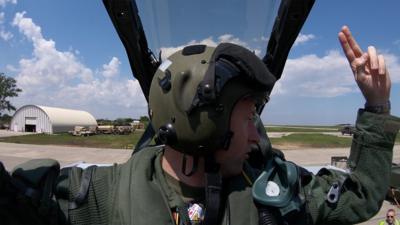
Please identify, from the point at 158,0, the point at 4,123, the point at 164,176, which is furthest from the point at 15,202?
the point at 4,123

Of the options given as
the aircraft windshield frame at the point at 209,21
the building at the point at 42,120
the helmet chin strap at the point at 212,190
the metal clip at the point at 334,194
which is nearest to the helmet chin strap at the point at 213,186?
the helmet chin strap at the point at 212,190

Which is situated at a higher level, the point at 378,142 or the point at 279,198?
the point at 378,142

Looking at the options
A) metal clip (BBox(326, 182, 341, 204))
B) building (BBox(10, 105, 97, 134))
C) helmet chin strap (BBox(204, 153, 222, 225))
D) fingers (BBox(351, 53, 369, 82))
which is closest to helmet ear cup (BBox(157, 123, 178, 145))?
helmet chin strap (BBox(204, 153, 222, 225))

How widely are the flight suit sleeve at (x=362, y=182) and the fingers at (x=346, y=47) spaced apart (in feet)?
0.81

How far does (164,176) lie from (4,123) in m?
72.8

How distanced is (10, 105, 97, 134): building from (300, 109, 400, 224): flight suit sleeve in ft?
169

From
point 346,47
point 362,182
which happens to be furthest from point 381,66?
point 362,182

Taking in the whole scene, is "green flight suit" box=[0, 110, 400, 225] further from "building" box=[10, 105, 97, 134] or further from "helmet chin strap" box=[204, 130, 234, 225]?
"building" box=[10, 105, 97, 134]

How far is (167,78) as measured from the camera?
1646mm

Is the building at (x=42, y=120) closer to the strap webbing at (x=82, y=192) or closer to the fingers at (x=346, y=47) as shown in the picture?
the strap webbing at (x=82, y=192)

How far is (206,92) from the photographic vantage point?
1.52 m

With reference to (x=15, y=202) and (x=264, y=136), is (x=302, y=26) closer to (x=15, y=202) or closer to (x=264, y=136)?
(x=264, y=136)

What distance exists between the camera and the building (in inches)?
1972

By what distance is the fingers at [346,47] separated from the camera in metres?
1.65
